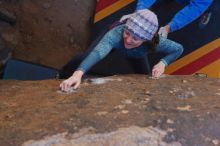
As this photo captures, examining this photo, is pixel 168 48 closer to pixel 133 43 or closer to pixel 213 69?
pixel 133 43

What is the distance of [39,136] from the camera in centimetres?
174

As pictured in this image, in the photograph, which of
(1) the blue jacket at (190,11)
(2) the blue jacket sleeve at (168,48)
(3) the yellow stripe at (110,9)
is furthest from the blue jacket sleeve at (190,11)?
(3) the yellow stripe at (110,9)

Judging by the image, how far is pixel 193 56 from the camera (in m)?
3.22

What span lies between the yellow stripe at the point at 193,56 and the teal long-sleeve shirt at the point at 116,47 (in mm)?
510

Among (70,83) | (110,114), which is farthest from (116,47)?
(110,114)

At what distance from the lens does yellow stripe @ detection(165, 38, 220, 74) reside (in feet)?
10.4

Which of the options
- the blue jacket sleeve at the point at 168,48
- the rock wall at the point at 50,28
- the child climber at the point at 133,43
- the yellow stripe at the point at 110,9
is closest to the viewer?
the child climber at the point at 133,43

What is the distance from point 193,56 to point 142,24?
954 millimetres

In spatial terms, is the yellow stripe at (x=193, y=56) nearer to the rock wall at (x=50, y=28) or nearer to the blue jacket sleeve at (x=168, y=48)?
the blue jacket sleeve at (x=168, y=48)

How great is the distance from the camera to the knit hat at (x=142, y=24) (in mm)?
2352

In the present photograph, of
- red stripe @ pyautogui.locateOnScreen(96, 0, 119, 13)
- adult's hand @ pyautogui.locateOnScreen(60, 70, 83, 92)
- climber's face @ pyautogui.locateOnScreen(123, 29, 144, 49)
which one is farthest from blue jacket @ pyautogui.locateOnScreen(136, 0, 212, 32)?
adult's hand @ pyautogui.locateOnScreen(60, 70, 83, 92)

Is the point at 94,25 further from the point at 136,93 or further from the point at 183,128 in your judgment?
the point at 183,128

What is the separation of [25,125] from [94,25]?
1725 millimetres

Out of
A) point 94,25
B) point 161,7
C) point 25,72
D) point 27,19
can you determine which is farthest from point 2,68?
point 161,7
